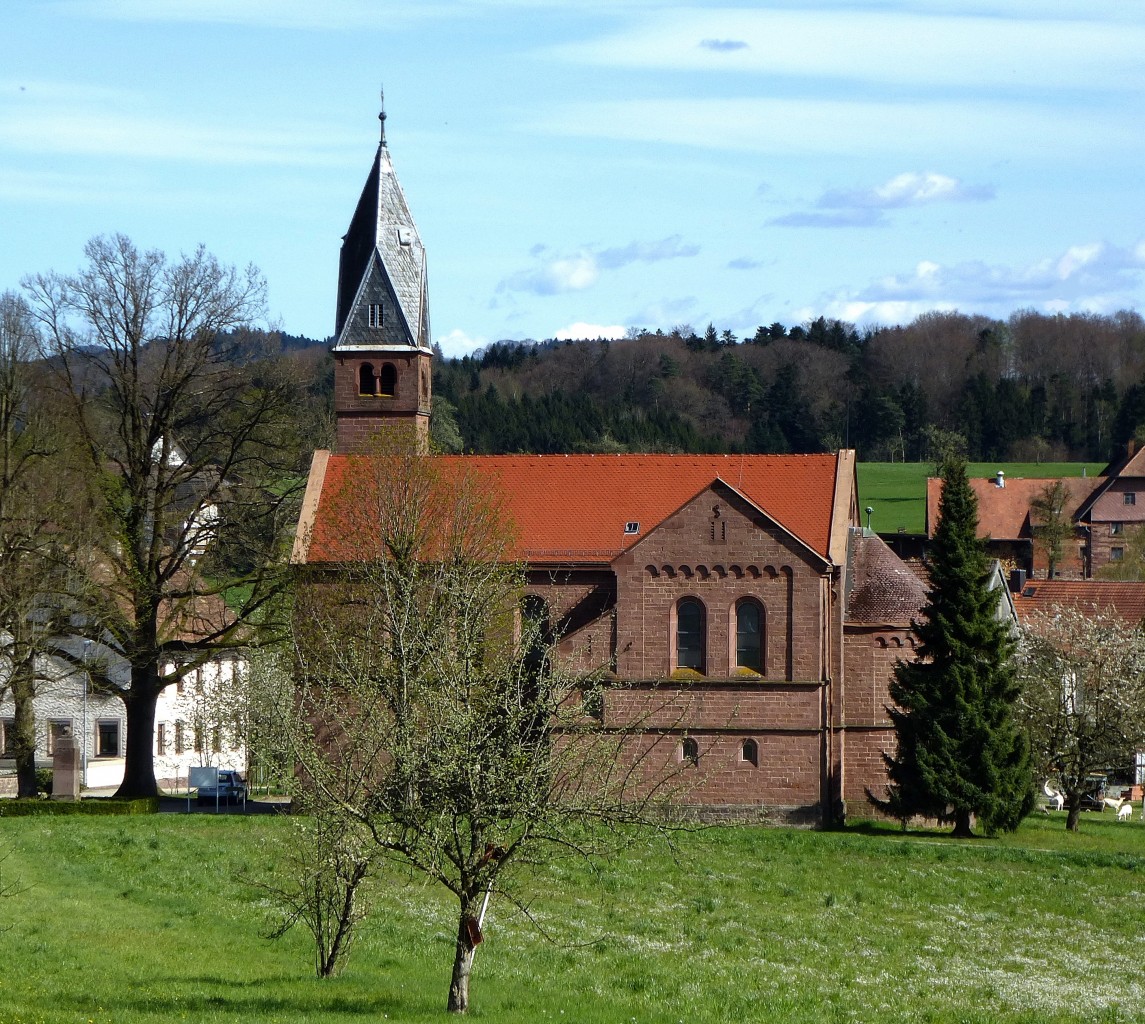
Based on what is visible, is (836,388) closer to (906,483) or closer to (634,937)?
(906,483)

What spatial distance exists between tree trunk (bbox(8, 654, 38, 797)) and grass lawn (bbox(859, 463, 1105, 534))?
70.8 metres

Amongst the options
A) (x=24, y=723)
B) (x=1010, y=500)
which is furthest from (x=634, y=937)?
(x=1010, y=500)

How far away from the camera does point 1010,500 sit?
348 ft

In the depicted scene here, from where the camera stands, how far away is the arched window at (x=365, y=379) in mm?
48406

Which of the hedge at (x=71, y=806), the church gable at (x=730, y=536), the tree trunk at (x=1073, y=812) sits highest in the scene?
the church gable at (x=730, y=536)

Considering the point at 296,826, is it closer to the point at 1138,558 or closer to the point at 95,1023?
the point at 95,1023

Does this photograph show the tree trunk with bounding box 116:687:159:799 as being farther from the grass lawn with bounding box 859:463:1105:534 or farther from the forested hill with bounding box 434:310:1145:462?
the forested hill with bounding box 434:310:1145:462

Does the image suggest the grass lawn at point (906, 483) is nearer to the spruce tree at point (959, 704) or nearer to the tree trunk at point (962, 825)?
the spruce tree at point (959, 704)

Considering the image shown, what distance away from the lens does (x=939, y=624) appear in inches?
1604

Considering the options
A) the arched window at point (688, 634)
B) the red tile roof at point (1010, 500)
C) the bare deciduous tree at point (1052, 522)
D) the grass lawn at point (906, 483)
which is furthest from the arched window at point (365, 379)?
the grass lawn at point (906, 483)

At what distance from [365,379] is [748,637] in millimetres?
13999

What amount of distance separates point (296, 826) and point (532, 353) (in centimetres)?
13756

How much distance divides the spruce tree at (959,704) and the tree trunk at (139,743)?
18.9m

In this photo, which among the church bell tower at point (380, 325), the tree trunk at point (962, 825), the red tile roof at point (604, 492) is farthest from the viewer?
the church bell tower at point (380, 325)
